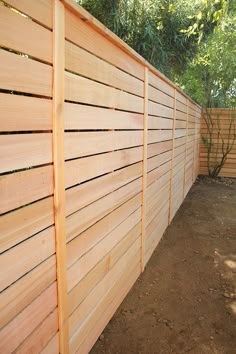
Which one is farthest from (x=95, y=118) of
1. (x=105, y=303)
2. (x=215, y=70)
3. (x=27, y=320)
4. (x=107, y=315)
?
(x=215, y=70)

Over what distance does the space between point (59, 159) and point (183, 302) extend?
2.00 metres

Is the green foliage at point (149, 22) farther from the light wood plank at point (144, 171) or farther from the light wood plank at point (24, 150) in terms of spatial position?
the light wood plank at point (24, 150)

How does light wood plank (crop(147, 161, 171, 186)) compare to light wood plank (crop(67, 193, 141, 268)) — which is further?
light wood plank (crop(147, 161, 171, 186))

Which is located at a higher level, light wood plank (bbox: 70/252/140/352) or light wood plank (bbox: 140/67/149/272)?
light wood plank (bbox: 140/67/149/272)

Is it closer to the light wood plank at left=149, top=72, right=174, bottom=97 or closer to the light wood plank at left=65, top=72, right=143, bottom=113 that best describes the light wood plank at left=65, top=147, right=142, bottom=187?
the light wood plank at left=65, top=72, right=143, bottom=113

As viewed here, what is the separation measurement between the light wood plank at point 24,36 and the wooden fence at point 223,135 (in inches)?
344

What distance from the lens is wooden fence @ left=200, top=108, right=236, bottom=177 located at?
9.26 m

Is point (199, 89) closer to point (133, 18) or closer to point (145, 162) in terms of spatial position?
point (133, 18)

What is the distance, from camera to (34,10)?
120 cm

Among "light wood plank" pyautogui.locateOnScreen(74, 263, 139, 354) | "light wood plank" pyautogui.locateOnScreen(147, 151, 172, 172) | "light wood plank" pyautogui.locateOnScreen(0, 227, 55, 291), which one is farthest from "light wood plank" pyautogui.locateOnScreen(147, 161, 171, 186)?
"light wood plank" pyautogui.locateOnScreen(0, 227, 55, 291)

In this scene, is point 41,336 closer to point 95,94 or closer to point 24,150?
point 24,150

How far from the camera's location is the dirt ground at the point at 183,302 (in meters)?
2.19

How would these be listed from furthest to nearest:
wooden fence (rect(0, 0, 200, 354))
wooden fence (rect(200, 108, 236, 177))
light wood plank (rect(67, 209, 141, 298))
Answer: wooden fence (rect(200, 108, 236, 177)) < light wood plank (rect(67, 209, 141, 298)) < wooden fence (rect(0, 0, 200, 354))

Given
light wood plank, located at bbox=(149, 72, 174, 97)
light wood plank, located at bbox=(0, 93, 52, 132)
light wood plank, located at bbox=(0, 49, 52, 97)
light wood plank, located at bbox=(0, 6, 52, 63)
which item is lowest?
light wood plank, located at bbox=(0, 93, 52, 132)
